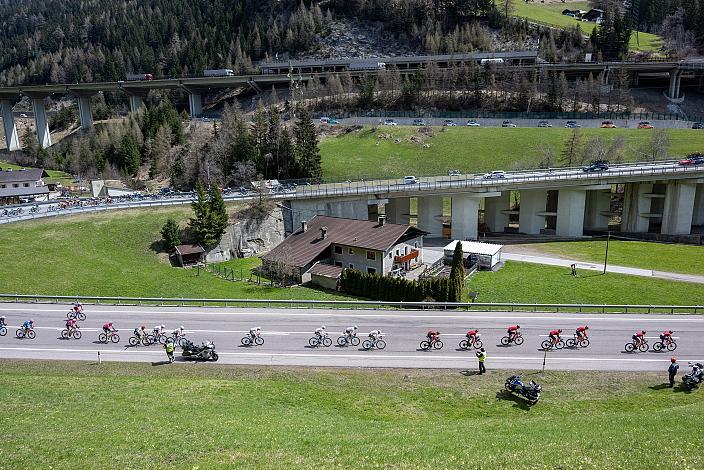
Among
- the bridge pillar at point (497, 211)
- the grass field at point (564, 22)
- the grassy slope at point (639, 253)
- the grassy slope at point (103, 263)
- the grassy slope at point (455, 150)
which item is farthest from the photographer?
the grass field at point (564, 22)

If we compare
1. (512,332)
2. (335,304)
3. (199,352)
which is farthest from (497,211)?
(199,352)

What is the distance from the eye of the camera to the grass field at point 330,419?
17.2 m

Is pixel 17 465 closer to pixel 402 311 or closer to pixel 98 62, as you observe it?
pixel 402 311

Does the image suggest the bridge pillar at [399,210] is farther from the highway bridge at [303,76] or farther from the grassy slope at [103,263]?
the highway bridge at [303,76]

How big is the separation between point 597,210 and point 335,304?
5085 centimetres

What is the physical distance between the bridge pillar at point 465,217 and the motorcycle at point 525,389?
145 feet

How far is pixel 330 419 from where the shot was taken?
2252 centimetres

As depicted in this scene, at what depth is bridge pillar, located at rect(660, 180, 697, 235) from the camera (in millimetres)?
68938

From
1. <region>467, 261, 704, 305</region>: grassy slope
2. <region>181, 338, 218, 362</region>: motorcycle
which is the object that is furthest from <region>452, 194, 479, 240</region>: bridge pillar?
<region>181, 338, 218, 362</region>: motorcycle

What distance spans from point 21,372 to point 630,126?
341ft

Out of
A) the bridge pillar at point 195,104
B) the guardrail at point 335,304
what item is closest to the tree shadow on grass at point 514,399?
the guardrail at point 335,304

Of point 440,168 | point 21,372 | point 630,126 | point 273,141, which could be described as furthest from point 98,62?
point 21,372

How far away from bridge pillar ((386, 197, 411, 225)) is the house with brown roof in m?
16.7

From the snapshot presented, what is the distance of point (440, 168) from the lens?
291 feet
